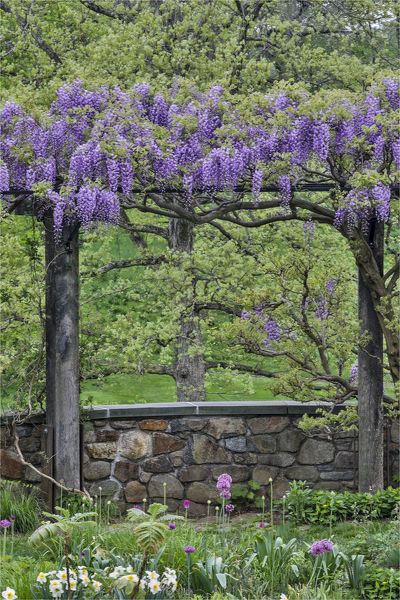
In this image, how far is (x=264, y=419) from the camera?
8773 millimetres

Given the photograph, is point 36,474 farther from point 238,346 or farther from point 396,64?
point 396,64

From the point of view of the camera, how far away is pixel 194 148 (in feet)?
25.8

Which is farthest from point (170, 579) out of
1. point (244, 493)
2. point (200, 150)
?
point (244, 493)

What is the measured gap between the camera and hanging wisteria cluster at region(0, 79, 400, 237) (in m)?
7.71

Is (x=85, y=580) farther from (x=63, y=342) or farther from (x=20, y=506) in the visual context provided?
(x=63, y=342)

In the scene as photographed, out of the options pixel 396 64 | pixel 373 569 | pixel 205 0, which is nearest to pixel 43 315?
pixel 373 569

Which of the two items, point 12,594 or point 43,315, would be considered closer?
point 12,594

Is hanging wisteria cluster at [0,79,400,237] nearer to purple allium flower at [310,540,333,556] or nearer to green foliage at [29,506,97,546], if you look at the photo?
green foliage at [29,506,97,546]

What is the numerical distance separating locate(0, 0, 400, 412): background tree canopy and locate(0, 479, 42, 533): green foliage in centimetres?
75

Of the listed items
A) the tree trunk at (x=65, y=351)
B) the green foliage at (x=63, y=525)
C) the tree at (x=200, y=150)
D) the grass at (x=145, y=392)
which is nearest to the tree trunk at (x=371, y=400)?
the tree at (x=200, y=150)

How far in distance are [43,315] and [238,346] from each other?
164 cm

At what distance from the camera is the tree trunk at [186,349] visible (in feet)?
36.9

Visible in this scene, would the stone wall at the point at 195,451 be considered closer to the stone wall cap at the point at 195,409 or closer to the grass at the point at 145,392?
the stone wall cap at the point at 195,409

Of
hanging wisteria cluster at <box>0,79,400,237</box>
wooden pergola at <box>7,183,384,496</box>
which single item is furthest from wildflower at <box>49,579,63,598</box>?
hanging wisteria cluster at <box>0,79,400,237</box>
